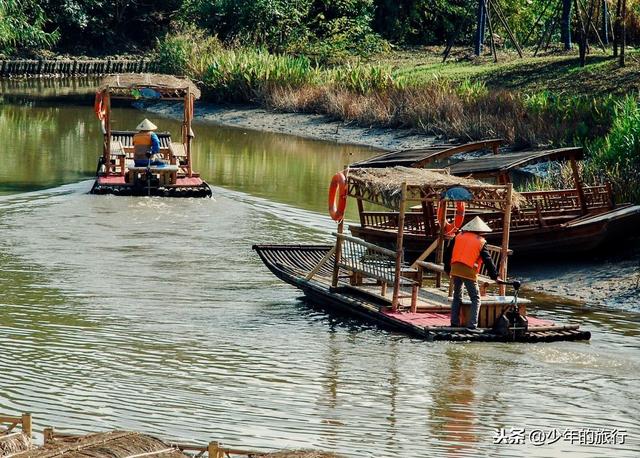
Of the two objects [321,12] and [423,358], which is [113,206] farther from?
[321,12]

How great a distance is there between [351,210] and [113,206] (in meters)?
5.66

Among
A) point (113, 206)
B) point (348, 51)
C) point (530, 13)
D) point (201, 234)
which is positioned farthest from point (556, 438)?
point (530, 13)

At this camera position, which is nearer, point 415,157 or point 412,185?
point 412,185

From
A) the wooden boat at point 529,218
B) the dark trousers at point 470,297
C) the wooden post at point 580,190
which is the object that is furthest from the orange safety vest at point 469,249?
the wooden post at point 580,190

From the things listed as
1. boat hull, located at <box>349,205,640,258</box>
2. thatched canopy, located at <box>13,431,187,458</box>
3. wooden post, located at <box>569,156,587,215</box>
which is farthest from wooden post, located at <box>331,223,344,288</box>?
thatched canopy, located at <box>13,431,187,458</box>

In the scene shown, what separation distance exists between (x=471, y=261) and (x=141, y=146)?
600 inches

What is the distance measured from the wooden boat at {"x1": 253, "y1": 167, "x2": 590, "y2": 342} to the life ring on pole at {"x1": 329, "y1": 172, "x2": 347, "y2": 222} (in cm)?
20

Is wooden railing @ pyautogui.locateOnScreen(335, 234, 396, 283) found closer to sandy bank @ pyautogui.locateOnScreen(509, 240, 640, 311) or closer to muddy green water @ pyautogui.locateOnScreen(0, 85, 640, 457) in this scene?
muddy green water @ pyautogui.locateOnScreen(0, 85, 640, 457)

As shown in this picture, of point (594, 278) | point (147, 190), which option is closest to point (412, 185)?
point (594, 278)

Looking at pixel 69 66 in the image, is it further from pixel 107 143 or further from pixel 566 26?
pixel 107 143

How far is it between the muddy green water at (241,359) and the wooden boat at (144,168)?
189cm

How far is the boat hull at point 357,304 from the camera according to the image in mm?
18516

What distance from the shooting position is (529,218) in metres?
25.2

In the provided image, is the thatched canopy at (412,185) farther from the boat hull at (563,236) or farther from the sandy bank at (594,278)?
the boat hull at (563,236)
